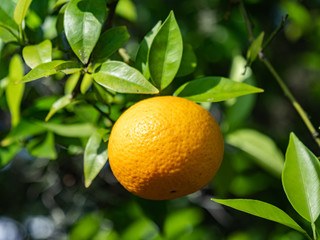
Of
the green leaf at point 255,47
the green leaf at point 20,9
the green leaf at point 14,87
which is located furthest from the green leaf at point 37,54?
the green leaf at point 255,47

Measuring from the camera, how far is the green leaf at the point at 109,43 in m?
0.96

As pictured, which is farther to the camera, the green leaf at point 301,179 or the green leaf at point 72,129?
the green leaf at point 72,129

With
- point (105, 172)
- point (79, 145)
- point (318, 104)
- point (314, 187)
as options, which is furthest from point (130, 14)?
point (318, 104)

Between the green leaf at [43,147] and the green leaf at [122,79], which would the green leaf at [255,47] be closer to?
the green leaf at [122,79]

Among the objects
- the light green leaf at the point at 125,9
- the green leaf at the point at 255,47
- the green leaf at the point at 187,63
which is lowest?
the light green leaf at the point at 125,9

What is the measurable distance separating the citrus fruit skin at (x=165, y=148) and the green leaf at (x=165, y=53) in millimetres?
93

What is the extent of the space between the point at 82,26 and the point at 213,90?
0.36 metres

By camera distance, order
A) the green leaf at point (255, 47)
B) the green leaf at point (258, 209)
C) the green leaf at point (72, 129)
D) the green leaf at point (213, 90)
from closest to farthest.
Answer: the green leaf at point (258, 209), the green leaf at point (213, 90), the green leaf at point (255, 47), the green leaf at point (72, 129)

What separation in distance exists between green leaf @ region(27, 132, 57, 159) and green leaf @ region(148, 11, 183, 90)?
63 centimetres

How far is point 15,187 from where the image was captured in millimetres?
2619

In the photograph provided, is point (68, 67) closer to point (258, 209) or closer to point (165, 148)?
point (165, 148)

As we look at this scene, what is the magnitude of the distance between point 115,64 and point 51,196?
1569 mm

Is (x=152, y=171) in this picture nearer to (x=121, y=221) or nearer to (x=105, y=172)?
(x=121, y=221)

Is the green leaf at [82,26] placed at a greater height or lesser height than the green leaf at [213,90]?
greater
